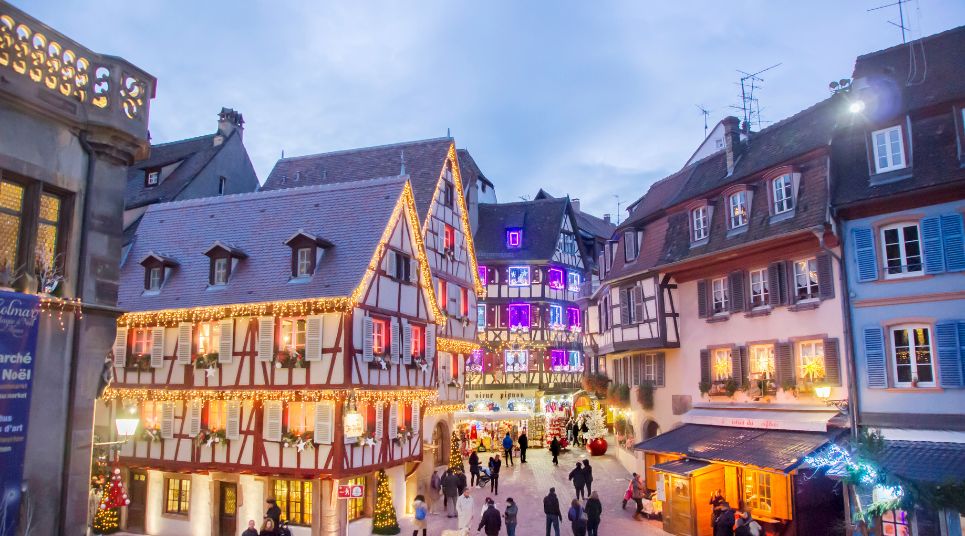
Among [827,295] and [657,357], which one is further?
[657,357]

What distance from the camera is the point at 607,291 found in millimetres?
30516

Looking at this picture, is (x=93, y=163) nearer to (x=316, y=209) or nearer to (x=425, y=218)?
(x=316, y=209)

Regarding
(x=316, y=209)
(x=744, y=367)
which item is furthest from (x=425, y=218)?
(x=744, y=367)

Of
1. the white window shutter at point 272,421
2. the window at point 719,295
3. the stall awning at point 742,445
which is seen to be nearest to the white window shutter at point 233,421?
the white window shutter at point 272,421

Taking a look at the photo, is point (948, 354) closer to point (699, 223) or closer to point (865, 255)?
point (865, 255)

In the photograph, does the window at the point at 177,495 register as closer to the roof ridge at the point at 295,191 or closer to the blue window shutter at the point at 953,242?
the roof ridge at the point at 295,191

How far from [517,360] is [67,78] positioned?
1414 inches

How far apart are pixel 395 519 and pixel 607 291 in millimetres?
13015

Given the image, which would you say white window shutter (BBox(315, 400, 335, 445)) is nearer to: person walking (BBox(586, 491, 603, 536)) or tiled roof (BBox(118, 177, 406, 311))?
tiled roof (BBox(118, 177, 406, 311))

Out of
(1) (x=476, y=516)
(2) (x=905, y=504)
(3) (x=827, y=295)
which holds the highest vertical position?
(3) (x=827, y=295)

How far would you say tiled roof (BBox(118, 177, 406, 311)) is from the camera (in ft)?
70.5

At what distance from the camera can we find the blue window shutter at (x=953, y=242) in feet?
55.7

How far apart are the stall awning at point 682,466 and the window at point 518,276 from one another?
2320 cm

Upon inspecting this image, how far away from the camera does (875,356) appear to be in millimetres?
17875
